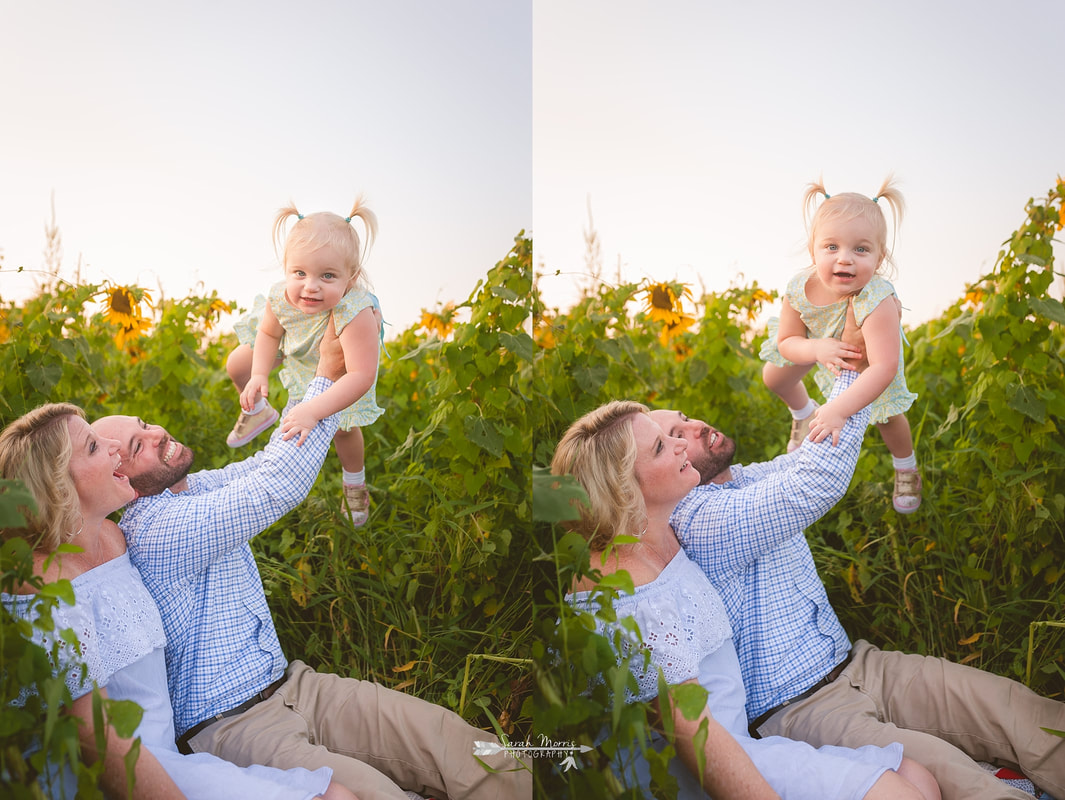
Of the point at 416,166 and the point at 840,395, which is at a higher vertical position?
the point at 416,166

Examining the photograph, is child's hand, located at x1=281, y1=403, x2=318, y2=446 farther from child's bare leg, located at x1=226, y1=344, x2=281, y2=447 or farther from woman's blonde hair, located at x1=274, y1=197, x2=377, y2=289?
woman's blonde hair, located at x1=274, y1=197, x2=377, y2=289

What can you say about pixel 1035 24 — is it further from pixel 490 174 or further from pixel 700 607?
pixel 700 607

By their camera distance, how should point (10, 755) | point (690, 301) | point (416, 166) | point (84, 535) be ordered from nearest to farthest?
point (10, 755) < point (84, 535) < point (416, 166) < point (690, 301)

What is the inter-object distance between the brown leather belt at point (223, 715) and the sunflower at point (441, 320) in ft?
3.27

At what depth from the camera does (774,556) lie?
2.27 metres

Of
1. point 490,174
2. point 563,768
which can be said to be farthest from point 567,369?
point 563,768

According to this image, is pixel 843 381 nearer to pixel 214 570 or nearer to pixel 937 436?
pixel 937 436

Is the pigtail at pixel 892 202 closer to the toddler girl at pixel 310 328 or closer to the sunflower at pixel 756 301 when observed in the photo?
the sunflower at pixel 756 301

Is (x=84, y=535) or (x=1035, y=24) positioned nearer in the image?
(x=84, y=535)

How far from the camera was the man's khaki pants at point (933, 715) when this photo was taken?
2143mm

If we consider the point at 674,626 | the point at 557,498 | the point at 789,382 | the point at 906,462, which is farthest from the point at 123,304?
the point at 906,462

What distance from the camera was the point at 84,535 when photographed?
1928 mm

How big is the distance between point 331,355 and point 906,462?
1.61 m

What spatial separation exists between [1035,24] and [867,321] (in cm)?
100
